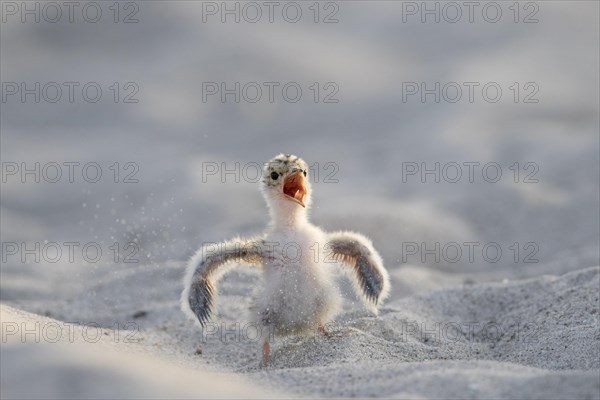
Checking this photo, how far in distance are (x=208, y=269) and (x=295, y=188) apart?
1.89 ft

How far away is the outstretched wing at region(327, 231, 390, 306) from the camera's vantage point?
4148mm

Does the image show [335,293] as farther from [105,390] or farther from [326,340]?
[105,390]

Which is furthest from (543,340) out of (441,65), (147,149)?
(441,65)

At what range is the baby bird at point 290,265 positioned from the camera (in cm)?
390

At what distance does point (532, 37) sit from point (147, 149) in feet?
16.4

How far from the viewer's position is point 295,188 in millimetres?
4109
